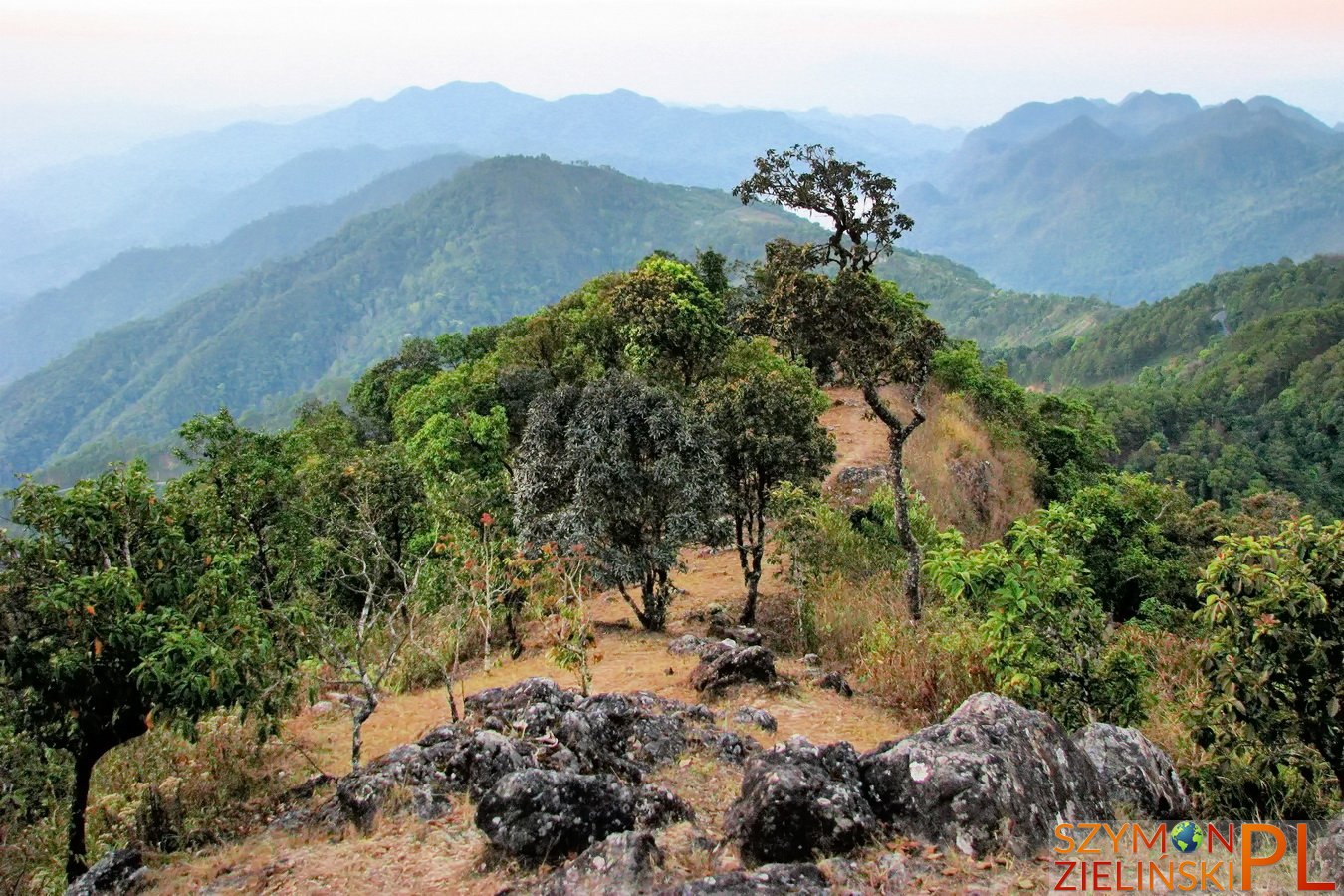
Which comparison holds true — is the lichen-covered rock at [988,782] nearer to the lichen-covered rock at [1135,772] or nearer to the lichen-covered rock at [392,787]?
the lichen-covered rock at [1135,772]

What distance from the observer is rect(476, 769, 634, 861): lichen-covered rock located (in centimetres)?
561

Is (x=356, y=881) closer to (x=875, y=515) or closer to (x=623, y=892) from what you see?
(x=623, y=892)

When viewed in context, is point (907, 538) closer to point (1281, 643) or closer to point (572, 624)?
point (572, 624)

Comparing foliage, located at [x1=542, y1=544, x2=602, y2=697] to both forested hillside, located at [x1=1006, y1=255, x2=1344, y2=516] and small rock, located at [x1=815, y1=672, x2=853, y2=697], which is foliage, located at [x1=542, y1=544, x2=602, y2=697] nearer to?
small rock, located at [x1=815, y1=672, x2=853, y2=697]

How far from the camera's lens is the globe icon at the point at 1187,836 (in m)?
5.00

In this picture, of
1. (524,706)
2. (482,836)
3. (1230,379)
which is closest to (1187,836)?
(482,836)

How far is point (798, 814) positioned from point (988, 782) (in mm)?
1281

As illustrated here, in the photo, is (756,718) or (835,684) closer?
(756,718)

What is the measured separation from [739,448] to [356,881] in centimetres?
836

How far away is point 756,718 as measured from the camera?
861 cm

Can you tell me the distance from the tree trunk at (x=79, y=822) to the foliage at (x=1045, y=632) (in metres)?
7.30

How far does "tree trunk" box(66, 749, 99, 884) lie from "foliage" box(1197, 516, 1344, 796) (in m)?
8.62

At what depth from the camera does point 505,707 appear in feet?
26.8

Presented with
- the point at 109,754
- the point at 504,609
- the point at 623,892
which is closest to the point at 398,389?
the point at 504,609
